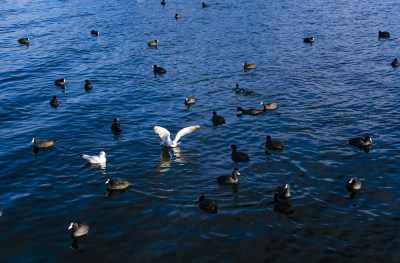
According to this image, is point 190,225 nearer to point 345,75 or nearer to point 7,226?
point 7,226

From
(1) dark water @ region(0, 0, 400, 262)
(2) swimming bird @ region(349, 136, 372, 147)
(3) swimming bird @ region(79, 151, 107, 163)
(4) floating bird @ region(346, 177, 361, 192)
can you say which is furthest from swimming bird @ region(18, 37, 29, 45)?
(4) floating bird @ region(346, 177, 361, 192)

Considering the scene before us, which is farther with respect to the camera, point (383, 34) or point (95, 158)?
point (383, 34)

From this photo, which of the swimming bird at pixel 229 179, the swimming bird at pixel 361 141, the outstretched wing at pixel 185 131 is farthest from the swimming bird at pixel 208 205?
the swimming bird at pixel 361 141

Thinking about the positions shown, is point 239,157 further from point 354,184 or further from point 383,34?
point 383,34

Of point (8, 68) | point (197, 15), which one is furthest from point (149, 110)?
point (197, 15)

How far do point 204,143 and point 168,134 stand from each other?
221cm

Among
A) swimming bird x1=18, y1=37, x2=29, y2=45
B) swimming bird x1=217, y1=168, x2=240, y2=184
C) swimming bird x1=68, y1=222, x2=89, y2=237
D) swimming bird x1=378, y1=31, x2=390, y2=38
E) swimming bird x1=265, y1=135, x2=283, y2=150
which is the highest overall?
swimming bird x1=18, y1=37, x2=29, y2=45

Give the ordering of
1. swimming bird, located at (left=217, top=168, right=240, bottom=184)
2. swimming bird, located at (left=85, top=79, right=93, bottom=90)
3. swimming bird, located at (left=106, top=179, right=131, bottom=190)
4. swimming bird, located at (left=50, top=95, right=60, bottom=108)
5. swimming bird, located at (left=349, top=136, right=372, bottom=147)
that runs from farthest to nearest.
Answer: swimming bird, located at (left=85, top=79, right=93, bottom=90) < swimming bird, located at (left=50, top=95, right=60, bottom=108) < swimming bird, located at (left=349, top=136, right=372, bottom=147) < swimming bird, located at (left=217, top=168, right=240, bottom=184) < swimming bird, located at (left=106, top=179, right=131, bottom=190)

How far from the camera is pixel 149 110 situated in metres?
29.3

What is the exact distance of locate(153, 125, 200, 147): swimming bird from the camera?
77.8ft

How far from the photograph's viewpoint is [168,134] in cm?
2384

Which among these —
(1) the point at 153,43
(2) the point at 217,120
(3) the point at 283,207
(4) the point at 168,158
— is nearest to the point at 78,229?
(4) the point at 168,158

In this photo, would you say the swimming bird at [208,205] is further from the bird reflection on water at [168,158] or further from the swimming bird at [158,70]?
the swimming bird at [158,70]

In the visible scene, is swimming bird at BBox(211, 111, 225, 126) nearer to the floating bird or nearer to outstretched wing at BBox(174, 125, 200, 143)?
outstretched wing at BBox(174, 125, 200, 143)
